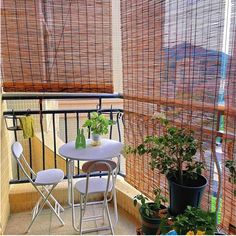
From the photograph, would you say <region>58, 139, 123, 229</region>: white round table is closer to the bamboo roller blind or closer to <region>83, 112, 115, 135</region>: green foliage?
<region>83, 112, 115, 135</region>: green foliage

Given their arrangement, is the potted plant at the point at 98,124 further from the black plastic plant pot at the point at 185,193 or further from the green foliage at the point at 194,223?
the green foliage at the point at 194,223

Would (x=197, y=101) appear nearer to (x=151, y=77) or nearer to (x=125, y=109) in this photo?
(x=151, y=77)

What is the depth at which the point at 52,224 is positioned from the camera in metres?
2.32

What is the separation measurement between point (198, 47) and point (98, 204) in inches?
72.7

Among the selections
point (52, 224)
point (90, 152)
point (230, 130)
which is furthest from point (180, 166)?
point (52, 224)

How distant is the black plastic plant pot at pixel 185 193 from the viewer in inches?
65.1

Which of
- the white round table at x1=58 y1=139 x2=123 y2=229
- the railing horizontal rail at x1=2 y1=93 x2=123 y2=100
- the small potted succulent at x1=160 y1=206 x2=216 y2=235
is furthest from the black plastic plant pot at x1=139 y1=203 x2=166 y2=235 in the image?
the railing horizontal rail at x1=2 y1=93 x2=123 y2=100

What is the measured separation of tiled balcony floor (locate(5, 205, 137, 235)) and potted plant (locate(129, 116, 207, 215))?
0.67 m

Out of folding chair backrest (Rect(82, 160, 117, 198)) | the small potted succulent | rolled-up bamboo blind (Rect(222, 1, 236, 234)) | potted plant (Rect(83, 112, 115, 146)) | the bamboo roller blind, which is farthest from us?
potted plant (Rect(83, 112, 115, 146))

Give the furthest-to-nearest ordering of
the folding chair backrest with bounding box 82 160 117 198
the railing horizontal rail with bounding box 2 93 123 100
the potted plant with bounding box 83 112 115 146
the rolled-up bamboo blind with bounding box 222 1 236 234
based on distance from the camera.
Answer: the railing horizontal rail with bounding box 2 93 123 100, the potted plant with bounding box 83 112 115 146, the folding chair backrest with bounding box 82 160 117 198, the rolled-up bamboo blind with bounding box 222 1 236 234

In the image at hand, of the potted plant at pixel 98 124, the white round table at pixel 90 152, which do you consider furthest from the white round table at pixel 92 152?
the potted plant at pixel 98 124

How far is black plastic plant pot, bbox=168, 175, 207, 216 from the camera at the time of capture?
65.1 inches

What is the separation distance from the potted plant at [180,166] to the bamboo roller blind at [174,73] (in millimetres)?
114

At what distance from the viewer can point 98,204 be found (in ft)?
8.72
